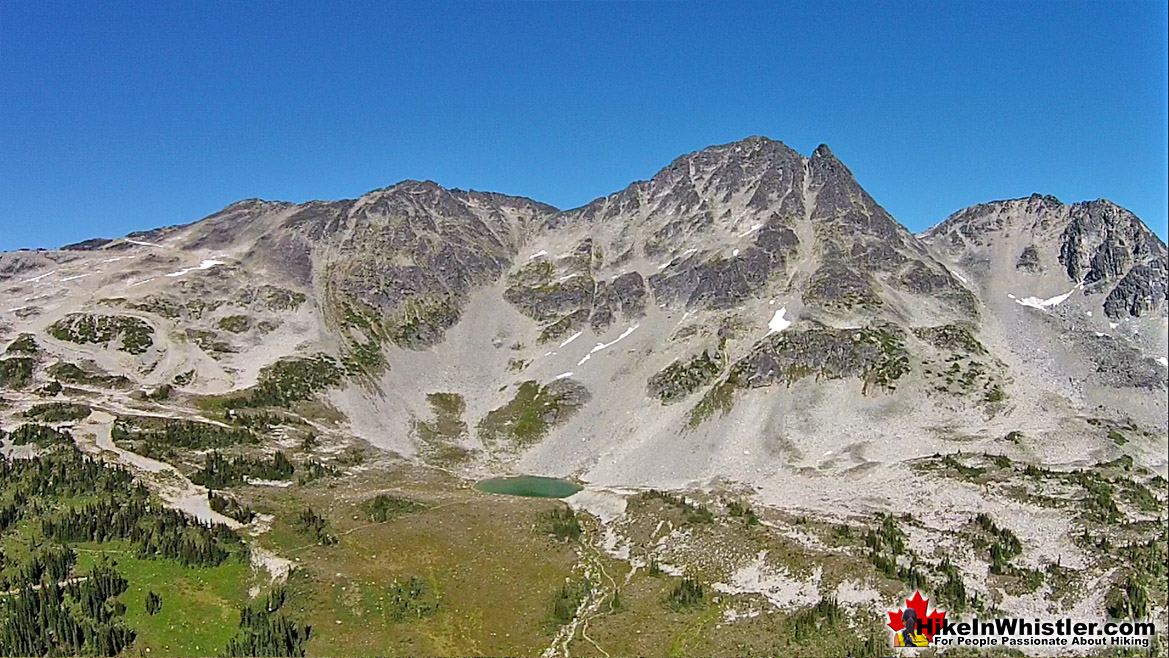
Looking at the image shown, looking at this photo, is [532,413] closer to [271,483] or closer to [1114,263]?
[271,483]

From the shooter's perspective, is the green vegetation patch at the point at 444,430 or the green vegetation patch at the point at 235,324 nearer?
the green vegetation patch at the point at 444,430

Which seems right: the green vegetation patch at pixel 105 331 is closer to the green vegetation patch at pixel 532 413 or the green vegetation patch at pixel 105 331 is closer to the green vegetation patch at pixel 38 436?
the green vegetation patch at pixel 38 436

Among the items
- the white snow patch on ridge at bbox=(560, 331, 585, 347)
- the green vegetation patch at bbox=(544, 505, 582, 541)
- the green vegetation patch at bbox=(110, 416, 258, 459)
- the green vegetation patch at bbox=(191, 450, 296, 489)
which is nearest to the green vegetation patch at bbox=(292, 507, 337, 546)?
the green vegetation patch at bbox=(191, 450, 296, 489)

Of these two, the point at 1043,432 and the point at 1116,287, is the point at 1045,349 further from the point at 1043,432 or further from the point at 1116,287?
the point at 1043,432

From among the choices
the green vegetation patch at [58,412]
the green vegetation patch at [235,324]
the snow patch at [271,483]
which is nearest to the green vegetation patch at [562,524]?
the snow patch at [271,483]

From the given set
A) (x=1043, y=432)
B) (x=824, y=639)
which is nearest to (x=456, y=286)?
(x=1043, y=432)

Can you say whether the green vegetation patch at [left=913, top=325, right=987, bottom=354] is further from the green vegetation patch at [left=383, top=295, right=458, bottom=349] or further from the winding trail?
the winding trail

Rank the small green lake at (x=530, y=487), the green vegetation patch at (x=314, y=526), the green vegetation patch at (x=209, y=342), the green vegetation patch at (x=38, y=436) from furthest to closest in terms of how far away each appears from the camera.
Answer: the green vegetation patch at (x=209, y=342) < the small green lake at (x=530, y=487) < the green vegetation patch at (x=38, y=436) < the green vegetation patch at (x=314, y=526)
